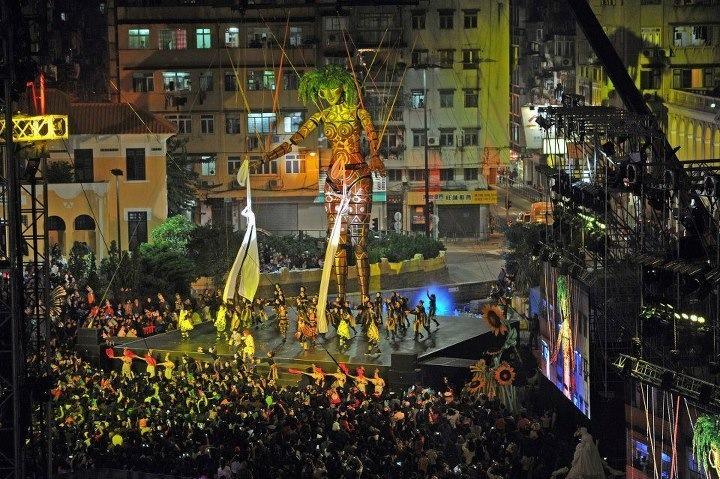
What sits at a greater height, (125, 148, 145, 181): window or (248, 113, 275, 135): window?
(248, 113, 275, 135): window

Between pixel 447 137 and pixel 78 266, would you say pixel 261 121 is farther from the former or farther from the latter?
pixel 78 266

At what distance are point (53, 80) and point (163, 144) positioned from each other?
722 cm

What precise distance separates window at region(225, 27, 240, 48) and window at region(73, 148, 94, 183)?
36.5 feet

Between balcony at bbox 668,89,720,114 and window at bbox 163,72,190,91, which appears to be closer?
balcony at bbox 668,89,720,114

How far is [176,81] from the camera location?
66.4 metres

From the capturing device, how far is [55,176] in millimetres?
55438

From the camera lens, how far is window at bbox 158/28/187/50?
6600cm

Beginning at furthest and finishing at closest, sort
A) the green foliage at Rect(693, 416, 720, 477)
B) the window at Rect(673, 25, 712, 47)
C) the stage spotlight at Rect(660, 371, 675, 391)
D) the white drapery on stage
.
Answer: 1. the window at Rect(673, 25, 712, 47)
2. the white drapery on stage
3. the stage spotlight at Rect(660, 371, 675, 391)
4. the green foliage at Rect(693, 416, 720, 477)

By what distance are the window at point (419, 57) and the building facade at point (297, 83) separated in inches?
2.1

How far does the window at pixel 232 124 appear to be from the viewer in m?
66.0

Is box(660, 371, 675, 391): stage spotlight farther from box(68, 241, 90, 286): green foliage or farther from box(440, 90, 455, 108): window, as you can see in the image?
box(440, 90, 455, 108): window

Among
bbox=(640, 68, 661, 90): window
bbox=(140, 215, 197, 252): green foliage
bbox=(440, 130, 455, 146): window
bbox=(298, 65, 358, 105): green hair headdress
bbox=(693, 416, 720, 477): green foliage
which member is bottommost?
bbox=(693, 416, 720, 477): green foliage

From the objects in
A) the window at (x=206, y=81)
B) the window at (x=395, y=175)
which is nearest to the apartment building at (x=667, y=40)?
the window at (x=395, y=175)

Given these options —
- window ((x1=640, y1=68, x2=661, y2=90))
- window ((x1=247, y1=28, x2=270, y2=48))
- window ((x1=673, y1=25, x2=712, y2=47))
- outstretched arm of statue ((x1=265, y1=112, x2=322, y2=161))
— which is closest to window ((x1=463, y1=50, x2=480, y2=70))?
window ((x1=247, y1=28, x2=270, y2=48))
